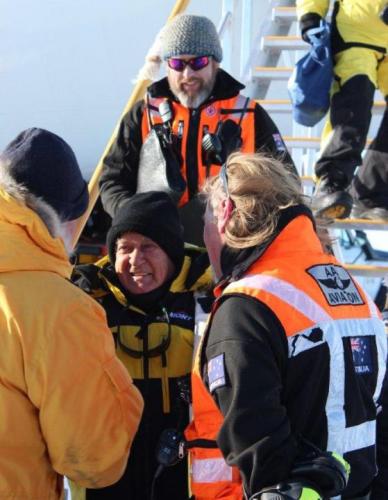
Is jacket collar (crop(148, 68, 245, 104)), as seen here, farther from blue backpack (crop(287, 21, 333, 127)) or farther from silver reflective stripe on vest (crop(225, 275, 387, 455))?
silver reflective stripe on vest (crop(225, 275, 387, 455))

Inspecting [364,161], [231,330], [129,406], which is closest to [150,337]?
[129,406]

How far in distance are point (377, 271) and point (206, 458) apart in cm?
271

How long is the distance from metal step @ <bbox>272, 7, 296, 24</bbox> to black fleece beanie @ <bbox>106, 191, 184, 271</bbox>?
3232 mm

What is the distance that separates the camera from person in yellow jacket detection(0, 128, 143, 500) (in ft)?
5.17

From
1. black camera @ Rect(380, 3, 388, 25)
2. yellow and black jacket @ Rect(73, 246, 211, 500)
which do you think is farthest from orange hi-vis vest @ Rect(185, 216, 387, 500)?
black camera @ Rect(380, 3, 388, 25)

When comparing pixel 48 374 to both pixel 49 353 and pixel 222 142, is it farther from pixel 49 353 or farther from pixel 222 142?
pixel 222 142

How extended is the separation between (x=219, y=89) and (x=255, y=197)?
1.62m

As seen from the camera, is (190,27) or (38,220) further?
(190,27)

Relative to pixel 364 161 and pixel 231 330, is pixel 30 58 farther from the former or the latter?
pixel 231 330

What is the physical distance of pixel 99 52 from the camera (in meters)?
6.72

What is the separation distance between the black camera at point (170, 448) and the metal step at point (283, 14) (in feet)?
12.6

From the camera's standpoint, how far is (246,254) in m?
1.71

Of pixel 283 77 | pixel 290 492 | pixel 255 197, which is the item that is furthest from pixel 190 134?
pixel 290 492

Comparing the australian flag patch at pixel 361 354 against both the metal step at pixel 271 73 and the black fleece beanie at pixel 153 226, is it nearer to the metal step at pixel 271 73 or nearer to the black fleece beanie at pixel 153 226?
the black fleece beanie at pixel 153 226
